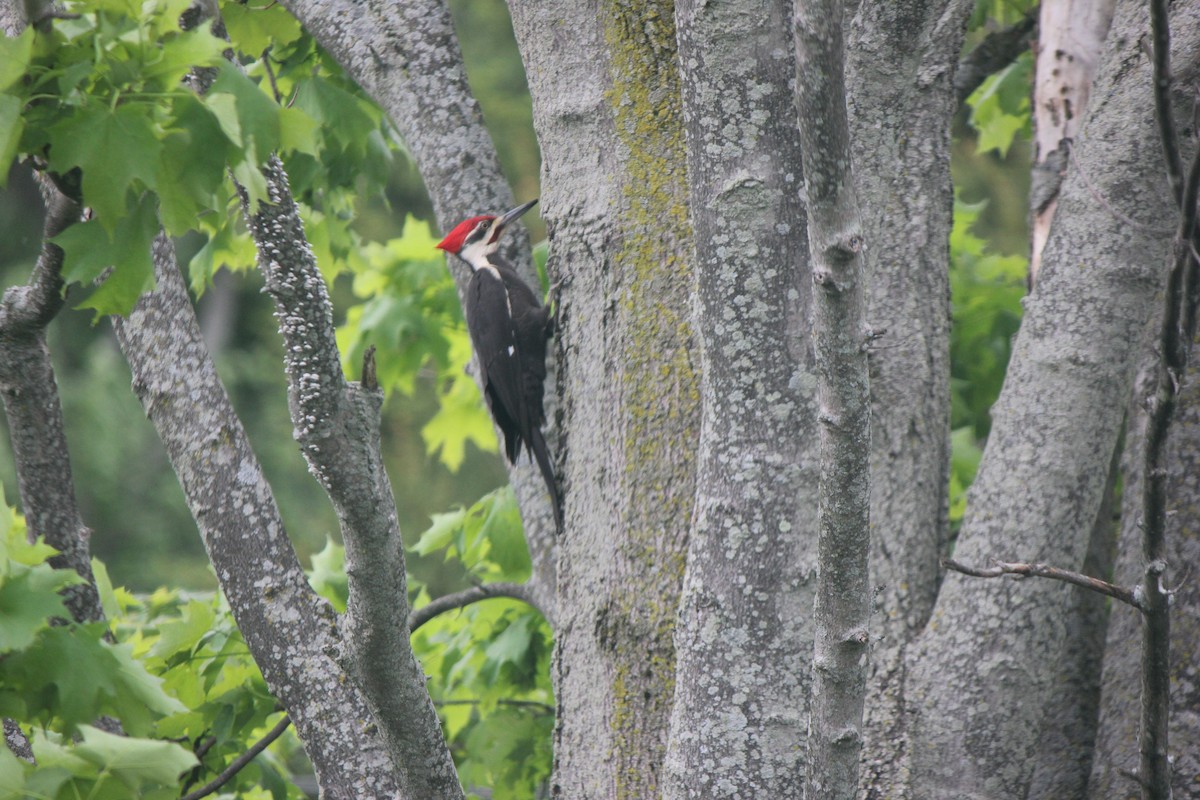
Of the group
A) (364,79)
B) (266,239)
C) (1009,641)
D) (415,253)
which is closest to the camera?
(266,239)

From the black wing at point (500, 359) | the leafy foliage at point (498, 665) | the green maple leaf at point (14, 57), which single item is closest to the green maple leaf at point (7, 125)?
the green maple leaf at point (14, 57)

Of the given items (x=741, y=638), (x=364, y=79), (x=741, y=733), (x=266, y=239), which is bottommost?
(x=741, y=733)

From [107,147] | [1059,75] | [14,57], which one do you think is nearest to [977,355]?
[1059,75]

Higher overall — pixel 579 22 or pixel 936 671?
pixel 579 22

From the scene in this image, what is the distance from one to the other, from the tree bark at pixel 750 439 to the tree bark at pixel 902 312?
0.39 meters

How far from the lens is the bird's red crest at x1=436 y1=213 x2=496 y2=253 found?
8.50 ft

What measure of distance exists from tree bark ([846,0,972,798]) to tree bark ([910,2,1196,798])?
0.07 meters

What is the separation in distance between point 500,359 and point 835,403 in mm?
2372

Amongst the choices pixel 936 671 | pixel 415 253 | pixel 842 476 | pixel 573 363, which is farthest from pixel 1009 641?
pixel 415 253

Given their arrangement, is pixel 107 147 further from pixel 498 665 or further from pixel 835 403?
Result: pixel 498 665

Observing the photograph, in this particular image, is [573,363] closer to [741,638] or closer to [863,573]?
[741,638]

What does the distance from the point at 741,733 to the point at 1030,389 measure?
3.03 feet

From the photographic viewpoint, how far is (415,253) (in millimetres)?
4277

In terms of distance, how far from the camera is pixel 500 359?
376 centimetres
